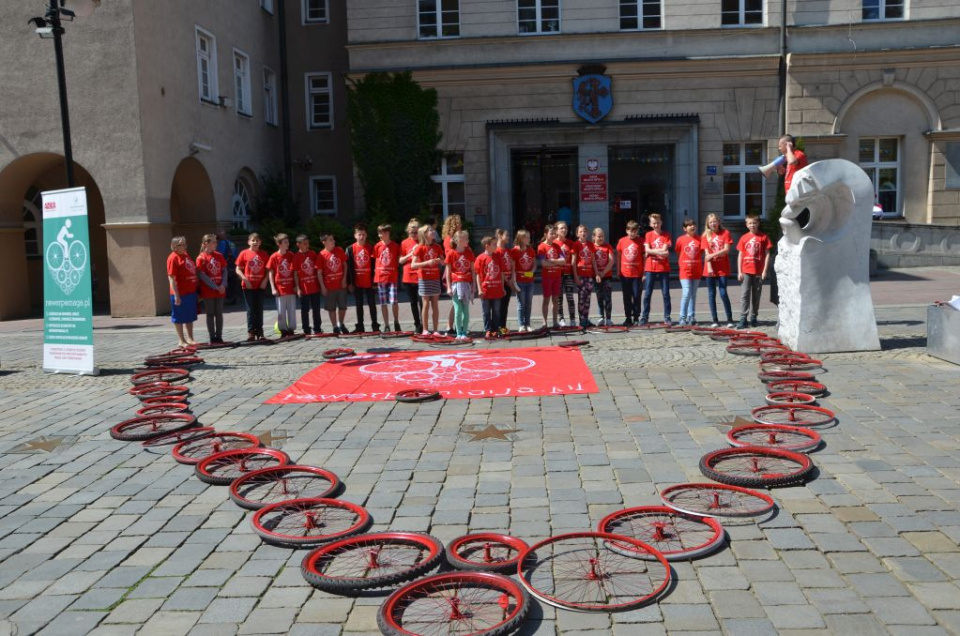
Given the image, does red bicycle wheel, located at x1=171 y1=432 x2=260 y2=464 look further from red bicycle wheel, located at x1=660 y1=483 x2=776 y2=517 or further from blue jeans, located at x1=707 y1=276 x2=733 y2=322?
blue jeans, located at x1=707 y1=276 x2=733 y2=322

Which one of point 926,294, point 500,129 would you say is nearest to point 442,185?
point 500,129

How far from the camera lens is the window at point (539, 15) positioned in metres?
26.0

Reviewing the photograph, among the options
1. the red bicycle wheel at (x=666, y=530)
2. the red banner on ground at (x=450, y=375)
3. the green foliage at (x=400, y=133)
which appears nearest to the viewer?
the red bicycle wheel at (x=666, y=530)

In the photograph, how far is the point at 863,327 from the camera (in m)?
11.3

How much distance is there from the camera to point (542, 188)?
27.0m

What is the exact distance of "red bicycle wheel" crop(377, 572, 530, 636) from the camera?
4.17 m

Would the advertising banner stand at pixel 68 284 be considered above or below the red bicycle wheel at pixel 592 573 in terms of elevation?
above

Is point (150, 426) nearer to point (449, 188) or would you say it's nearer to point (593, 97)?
point (449, 188)

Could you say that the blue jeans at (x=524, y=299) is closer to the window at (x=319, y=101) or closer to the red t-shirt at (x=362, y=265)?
the red t-shirt at (x=362, y=265)

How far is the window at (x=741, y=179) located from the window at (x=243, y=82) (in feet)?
45.5

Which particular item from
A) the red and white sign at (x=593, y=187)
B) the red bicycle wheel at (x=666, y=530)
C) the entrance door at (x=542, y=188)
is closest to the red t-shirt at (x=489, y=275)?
the red bicycle wheel at (x=666, y=530)

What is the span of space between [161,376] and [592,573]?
790cm

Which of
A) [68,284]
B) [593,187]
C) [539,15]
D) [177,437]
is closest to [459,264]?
[68,284]

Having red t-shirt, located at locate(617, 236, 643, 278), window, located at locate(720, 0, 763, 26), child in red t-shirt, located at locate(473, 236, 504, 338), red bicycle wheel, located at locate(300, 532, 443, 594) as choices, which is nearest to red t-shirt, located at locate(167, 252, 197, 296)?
child in red t-shirt, located at locate(473, 236, 504, 338)
